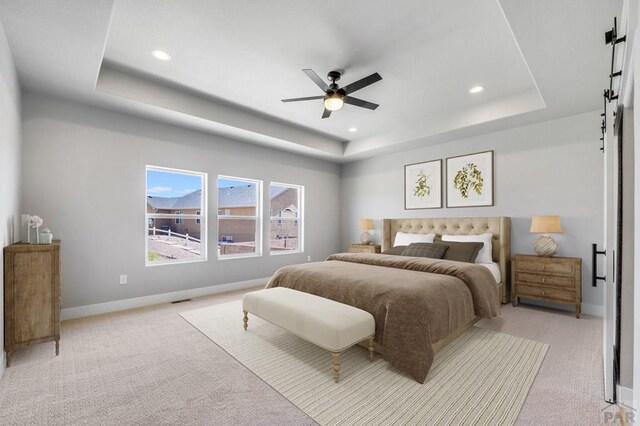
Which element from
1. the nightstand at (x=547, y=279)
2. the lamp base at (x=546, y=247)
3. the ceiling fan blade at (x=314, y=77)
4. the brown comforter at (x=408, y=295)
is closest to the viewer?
the brown comforter at (x=408, y=295)

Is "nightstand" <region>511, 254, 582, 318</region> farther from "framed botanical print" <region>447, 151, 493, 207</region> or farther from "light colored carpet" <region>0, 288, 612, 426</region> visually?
"framed botanical print" <region>447, 151, 493, 207</region>

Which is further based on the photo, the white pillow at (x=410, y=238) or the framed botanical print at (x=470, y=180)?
the white pillow at (x=410, y=238)

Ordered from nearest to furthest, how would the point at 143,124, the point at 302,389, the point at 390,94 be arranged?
the point at 302,389 < the point at 390,94 < the point at 143,124

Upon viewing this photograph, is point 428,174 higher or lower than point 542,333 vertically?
higher

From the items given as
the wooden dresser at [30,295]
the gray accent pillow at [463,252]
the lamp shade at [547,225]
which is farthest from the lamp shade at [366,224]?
the wooden dresser at [30,295]

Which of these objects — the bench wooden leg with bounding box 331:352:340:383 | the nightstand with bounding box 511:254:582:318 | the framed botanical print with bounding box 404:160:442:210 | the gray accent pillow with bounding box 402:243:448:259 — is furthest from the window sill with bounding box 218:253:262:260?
the nightstand with bounding box 511:254:582:318

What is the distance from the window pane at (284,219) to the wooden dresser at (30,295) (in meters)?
3.32

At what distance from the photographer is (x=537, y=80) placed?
2.91 meters

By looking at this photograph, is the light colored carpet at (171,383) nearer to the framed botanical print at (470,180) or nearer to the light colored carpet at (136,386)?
the light colored carpet at (136,386)

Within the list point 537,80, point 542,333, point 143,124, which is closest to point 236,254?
point 143,124

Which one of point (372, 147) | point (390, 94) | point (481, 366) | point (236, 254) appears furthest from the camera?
point (372, 147)

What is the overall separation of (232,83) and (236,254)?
2.87 metres

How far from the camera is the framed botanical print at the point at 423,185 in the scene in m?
5.05

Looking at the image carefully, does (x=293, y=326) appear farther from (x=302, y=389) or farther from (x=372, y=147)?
(x=372, y=147)
